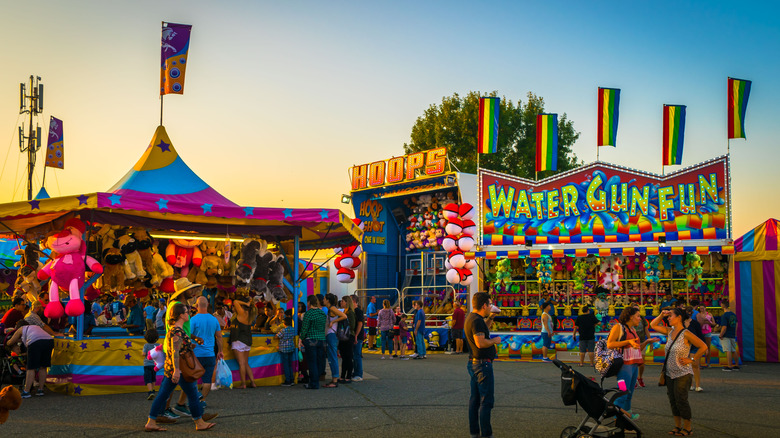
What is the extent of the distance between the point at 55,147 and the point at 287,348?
19227mm

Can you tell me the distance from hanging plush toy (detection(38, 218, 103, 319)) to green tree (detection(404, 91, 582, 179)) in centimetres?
3020

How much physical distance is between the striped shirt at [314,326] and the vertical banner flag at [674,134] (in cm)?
1273

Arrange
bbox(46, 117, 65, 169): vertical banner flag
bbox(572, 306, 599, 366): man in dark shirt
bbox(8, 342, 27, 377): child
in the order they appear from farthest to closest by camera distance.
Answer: bbox(46, 117, 65, 169): vertical banner flag → bbox(572, 306, 599, 366): man in dark shirt → bbox(8, 342, 27, 377): child

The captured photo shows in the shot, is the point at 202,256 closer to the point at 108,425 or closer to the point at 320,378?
the point at 320,378

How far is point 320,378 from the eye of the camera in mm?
13242

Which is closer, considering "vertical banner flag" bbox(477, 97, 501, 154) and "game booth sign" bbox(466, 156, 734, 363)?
"game booth sign" bbox(466, 156, 734, 363)

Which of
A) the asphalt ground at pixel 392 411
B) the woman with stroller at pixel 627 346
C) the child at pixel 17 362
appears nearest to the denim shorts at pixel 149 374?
the asphalt ground at pixel 392 411

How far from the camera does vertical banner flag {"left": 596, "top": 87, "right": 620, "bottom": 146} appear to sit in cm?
2069

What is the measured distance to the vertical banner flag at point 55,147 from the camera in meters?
27.1

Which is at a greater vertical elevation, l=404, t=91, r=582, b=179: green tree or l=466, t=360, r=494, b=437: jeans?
l=404, t=91, r=582, b=179: green tree

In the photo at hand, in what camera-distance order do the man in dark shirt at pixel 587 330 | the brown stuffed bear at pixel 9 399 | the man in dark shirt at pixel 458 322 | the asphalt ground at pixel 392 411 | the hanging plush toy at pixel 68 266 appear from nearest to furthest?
the brown stuffed bear at pixel 9 399
the asphalt ground at pixel 392 411
the hanging plush toy at pixel 68 266
the man in dark shirt at pixel 587 330
the man in dark shirt at pixel 458 322

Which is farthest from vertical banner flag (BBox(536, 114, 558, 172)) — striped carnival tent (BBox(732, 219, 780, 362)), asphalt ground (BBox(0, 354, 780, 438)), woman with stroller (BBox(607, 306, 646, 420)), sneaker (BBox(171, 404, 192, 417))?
sneaker (BBox(171, 404, 192, 417))

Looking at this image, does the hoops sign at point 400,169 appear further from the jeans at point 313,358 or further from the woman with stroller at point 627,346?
the woman with stroller at point 627,346

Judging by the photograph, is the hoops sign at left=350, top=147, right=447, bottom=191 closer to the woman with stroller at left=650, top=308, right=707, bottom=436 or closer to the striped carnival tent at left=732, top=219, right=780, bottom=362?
the striped carnival tent at left=732, top=219, right=780, bottom=362
